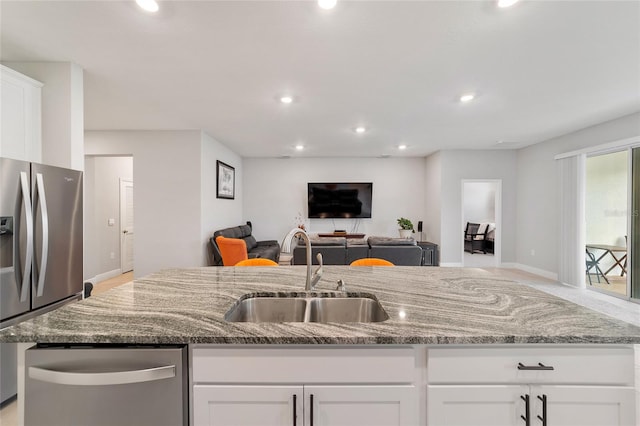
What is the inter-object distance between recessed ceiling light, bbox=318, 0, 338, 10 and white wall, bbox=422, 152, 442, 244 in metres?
5.11

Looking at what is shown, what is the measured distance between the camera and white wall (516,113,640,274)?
4672 millimetres

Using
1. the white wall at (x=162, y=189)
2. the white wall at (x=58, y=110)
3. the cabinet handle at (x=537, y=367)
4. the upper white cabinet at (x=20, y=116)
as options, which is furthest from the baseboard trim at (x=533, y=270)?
the upper white cabinet at (x=20, y=116)

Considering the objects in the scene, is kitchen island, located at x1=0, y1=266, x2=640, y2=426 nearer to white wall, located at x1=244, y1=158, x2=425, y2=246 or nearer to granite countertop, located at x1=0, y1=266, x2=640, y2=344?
granite countertop, located at x1=0, y1=266, x2=640, y2=344

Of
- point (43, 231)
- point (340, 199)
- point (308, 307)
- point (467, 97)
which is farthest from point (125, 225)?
point (467, 97)

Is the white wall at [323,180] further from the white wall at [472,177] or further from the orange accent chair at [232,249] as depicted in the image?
the orange accent chair at [232,249]

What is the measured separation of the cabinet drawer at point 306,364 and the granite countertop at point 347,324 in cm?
6

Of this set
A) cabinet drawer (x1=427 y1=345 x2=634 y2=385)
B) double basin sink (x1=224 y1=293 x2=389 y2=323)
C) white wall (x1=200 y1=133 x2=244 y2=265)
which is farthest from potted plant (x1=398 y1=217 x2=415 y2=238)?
cabinet drawer (x1=427 y1=345 x2=634 y2=385)

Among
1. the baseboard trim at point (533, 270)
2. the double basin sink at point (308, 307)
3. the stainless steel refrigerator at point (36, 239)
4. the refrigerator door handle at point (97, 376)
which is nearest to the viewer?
the refrigerator door handle at point (97, 376)

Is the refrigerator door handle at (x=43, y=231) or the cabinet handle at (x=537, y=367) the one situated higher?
the refrigerator door handle at (x=43, y=231)

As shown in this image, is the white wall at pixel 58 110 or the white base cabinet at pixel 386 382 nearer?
the white base cabinet at pixel 386 382

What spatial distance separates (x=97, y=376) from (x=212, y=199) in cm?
441

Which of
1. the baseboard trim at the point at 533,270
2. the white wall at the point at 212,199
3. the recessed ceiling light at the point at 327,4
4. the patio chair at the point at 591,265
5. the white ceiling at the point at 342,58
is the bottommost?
the baseboard trim at the point at 533,270

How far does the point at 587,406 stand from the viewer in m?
0.96

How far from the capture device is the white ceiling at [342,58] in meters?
1.84
